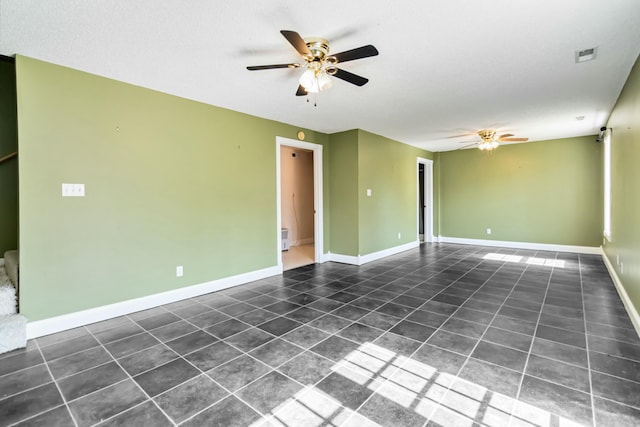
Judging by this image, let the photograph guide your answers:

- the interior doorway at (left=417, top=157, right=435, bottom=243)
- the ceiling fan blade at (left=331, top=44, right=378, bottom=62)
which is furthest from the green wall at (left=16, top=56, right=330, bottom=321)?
the interior doorway at (left=417, top=157, right=435, bottom=243)

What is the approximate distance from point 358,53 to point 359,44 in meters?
0.39

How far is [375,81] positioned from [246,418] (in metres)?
3.13

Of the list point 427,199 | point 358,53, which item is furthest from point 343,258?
point 358,53

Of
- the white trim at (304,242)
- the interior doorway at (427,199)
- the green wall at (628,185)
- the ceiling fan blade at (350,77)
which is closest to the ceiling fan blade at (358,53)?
the ceiling fan blade at (350,77)

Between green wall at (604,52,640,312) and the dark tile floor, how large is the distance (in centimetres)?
45

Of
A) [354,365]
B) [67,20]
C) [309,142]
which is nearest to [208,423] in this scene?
[354,365]

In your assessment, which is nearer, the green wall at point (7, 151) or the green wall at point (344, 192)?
the green wall at point (7, 151)

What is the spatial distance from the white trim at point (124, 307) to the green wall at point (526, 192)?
233 inches

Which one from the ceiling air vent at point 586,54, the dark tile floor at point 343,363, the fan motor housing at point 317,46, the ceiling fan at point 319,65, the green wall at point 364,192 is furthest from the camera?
the green wall at point 364,192

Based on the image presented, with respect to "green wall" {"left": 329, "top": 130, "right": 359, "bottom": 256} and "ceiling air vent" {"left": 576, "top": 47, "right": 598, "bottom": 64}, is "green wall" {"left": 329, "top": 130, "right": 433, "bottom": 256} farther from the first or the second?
"ceiling air vent" {"left": 576, "top": 47, "right": 598, "bottom": 64}

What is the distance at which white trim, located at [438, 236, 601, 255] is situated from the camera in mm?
6305

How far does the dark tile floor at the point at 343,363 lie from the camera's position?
1.69 metres

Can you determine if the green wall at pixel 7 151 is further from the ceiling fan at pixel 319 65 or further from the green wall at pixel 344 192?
the green wall at pixel 344 192

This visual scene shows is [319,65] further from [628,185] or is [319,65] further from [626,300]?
[626,300]
